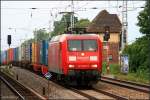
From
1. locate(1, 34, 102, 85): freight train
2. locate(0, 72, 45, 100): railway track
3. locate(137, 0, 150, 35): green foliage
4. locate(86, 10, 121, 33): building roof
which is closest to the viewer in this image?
locate(0, 72, 45, 100): railway track

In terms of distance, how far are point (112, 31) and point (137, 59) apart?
1998 inches

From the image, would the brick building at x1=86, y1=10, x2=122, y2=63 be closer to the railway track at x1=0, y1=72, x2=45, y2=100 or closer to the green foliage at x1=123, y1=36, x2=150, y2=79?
the green foliage at x1=123, y1=36, x2=150, y2=79

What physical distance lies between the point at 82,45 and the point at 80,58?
0.81 meters

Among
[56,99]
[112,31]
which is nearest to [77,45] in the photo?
[56,99]

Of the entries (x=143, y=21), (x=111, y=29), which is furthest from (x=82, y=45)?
(x=111, y=29)

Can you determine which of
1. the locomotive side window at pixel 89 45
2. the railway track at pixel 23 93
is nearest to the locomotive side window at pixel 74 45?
the locomotive side window at pixel 89 45

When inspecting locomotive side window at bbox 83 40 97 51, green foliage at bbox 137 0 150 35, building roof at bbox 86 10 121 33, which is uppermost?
building roof at bbox 86 10 121 33

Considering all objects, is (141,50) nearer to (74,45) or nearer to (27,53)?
(74,45)

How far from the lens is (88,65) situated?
26.8 metres

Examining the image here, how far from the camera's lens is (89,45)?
27.4 m

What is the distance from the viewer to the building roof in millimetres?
95812

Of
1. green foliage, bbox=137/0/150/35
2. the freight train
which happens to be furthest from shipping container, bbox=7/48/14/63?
the freight train

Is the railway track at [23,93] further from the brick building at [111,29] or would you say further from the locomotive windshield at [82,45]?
the brick building at [111,29]

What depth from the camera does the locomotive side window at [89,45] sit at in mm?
27266
